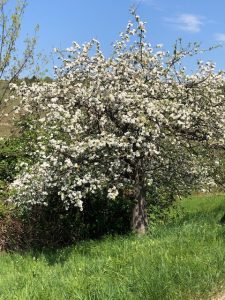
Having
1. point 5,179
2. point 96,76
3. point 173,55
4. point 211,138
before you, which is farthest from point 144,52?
point 5,179

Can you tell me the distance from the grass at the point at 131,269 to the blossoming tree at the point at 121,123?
54.1 inches

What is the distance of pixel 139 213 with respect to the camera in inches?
512

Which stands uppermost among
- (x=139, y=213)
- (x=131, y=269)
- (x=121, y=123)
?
(x=121, y=123)

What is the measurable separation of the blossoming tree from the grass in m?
1.37

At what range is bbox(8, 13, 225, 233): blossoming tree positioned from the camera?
11070mm

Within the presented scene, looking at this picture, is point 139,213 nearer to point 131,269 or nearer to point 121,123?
point 121,123

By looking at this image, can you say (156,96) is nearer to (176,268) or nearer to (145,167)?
(145,167)

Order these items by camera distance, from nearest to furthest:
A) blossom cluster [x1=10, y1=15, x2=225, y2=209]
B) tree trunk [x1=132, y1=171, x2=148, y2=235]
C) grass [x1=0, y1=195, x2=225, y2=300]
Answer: grass [x1=0, y1=195, x2=225, y2=300] → blossom cluster [x1=10, y1=15, x2=225, y2=209] → tree trunk [x1=132, y1=171, x2=148, y2=235]

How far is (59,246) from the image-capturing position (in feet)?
47.1

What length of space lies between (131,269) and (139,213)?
16.4 feet

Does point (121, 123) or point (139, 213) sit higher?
point (121, 123)

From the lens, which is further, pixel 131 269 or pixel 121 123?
pixel 121 123

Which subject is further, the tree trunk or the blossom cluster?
the tree trunk

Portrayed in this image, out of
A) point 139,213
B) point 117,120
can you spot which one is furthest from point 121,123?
point 139,213
